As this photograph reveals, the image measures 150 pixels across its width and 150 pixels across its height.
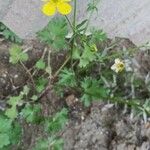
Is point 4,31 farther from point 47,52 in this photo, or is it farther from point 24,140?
point 24,140

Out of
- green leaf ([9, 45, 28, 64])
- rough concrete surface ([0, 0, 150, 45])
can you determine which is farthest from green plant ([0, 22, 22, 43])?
green leaf ([9, 45, 28, 64])

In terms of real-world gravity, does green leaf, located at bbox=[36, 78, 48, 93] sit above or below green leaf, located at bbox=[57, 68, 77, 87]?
below

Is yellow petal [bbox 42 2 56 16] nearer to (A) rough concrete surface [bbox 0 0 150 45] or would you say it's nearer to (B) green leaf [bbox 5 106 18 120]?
(A) rough concrete surface [bbox 0 0 150 45]

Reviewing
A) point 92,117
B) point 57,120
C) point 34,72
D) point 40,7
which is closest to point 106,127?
Answer: point 92,117

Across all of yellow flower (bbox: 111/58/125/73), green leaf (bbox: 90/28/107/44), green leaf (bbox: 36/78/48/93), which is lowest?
green leaf (bbox: 36/78/48/93)

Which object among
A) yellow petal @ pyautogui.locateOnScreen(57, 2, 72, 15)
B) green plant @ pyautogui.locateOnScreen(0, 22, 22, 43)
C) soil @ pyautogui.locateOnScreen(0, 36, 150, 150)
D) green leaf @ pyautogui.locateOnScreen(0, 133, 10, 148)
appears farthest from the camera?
green plant @ pyautogui.locateOnScreen(0, 22, 22, 43)

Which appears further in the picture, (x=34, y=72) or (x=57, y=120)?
(x=34, y=72)

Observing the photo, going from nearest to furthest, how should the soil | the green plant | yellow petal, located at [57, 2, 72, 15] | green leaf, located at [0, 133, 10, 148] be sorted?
yellow petal, located at [57, 2, 72, 15]
green leaf, located at [0, 133, 10, 148]
the soil
the green plant

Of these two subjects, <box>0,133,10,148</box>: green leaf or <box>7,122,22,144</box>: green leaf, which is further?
<box>7,122,22,144</box>: green leaf
